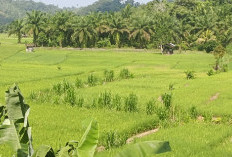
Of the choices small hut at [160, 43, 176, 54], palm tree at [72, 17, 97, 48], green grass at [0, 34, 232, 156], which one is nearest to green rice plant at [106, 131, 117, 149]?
green grass at [0, 34, 232, 156]

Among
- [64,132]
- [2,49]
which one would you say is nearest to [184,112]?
[64,132]

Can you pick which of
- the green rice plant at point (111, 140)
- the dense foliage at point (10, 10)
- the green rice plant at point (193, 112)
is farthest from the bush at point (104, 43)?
the dense foliage at point (10, 10)

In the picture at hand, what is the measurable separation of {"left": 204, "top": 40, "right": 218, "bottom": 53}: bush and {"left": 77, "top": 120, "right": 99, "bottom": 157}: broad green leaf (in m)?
39.2

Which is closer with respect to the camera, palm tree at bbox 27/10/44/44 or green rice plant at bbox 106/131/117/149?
green rice plant at bbox 106/131/117/149

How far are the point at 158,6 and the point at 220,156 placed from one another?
164ft

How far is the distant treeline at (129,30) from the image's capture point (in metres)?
42.3

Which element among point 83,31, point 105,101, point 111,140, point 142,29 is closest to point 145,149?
point 111,140

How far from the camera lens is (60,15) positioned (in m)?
44.2

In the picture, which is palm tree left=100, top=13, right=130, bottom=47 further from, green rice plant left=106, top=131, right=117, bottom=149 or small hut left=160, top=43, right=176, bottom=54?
green rice plant left=106, top=131, right=117, bottom=149

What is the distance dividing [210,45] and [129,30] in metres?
9.72

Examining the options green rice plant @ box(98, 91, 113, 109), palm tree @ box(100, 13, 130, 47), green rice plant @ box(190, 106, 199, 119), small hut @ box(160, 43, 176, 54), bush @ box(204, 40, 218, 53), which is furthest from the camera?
palm tree @ box(100, 13, 130, 47)

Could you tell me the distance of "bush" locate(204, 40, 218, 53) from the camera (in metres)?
39.7

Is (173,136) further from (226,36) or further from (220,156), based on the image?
(226,36)

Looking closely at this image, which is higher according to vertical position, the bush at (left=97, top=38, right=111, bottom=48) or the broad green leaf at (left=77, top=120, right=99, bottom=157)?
the broad green leaf at (left=77, top=120, right=99, bottom=157)
